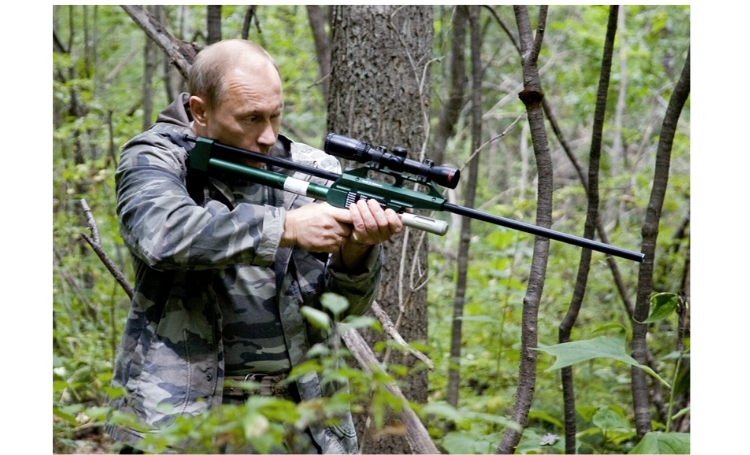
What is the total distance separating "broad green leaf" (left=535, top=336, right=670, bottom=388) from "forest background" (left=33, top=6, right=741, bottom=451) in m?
0.50

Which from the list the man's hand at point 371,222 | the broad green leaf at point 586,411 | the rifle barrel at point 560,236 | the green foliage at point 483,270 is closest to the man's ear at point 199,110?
the man's hand at point 371,222

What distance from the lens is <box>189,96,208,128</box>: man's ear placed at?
2.51 meters

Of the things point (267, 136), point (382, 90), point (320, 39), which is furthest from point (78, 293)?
point (267, 136)

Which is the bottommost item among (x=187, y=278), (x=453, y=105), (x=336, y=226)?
(x=187, y=278)

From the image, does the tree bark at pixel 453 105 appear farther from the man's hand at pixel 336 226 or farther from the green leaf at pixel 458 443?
the man's hand at pixel 336 226

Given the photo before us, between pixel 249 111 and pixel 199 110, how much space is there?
10.3 inches

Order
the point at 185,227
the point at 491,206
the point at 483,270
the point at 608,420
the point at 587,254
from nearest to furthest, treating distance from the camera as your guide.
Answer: the point at 185,227, the point at 587,254, the point at 608,420, the point at 483,270, the point at 491,206

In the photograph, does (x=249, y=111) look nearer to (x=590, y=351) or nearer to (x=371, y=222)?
(x=371, y=222)

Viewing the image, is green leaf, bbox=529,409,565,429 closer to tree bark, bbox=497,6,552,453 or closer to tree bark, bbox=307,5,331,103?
tree bark, bbox=497,6,552,453

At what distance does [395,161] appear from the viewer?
246 cm

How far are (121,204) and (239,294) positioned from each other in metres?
0.51

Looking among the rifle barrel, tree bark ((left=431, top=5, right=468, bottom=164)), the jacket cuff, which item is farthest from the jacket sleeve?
tree bark ((left=431, top=5, right=468, bottom=164))

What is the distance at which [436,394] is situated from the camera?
5922 mm

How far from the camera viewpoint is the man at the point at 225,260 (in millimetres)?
2119
